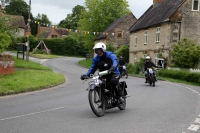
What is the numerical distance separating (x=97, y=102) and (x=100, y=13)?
189ft

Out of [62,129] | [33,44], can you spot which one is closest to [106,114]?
[62,129]

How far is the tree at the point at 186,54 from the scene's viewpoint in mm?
30781

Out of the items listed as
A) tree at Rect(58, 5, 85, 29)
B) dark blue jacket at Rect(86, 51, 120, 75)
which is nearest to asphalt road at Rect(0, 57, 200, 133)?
dark blue jacket at Rect(86, 51, 120, 75)

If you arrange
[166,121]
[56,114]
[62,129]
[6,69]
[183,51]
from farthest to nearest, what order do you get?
[183,51]
[6,69]
[56,114]
[166,121]
[62,129]

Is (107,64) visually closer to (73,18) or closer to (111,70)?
(111,70)

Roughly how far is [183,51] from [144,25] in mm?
12207

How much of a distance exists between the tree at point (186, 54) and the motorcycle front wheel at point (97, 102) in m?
23.9

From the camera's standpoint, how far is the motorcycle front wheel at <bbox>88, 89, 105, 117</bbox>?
26.7ft

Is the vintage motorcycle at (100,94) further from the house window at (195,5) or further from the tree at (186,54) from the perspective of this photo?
the house window at (195,5)

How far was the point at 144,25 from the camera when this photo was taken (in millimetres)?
42656

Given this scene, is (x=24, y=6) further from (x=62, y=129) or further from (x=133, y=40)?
(x=62, y=129)

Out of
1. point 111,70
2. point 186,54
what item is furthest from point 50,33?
point 111,70

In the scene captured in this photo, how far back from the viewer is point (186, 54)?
3109cm

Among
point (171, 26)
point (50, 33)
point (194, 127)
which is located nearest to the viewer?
point (194, 127)
